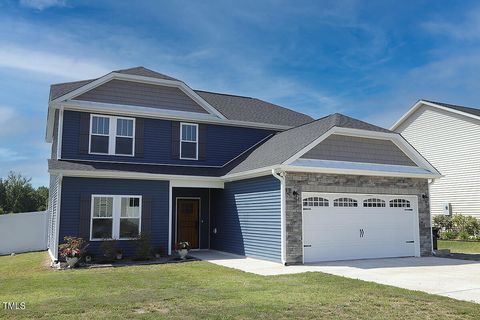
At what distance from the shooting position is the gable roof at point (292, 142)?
13.7m

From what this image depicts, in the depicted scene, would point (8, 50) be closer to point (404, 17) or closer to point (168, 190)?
point (168, 190)

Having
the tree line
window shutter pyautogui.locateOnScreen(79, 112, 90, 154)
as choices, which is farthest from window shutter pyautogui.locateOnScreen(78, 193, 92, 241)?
the tree line

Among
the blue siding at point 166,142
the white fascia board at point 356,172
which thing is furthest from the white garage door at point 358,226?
the blue siding at point 166,142

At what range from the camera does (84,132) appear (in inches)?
615

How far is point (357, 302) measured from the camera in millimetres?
7469

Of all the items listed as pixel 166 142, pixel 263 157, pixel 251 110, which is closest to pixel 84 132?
pixel 166 142

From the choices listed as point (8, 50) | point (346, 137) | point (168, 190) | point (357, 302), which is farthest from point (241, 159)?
point (357, 302)

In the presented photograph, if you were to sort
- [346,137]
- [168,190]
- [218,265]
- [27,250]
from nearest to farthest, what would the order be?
[218,265] → [346,137] → [168,190] → [27,250]

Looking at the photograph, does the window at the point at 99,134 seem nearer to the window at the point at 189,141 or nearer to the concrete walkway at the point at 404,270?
the window at the point at 189,141

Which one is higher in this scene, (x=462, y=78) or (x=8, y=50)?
(x=462, y=78)

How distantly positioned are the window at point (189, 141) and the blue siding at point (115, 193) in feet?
7.16

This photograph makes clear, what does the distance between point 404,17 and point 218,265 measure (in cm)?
967

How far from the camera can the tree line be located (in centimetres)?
3528

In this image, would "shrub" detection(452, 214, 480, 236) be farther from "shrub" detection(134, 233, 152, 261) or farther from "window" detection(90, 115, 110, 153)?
"window" detection(90, 115, 110, 153)
